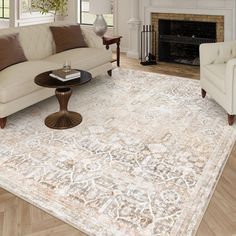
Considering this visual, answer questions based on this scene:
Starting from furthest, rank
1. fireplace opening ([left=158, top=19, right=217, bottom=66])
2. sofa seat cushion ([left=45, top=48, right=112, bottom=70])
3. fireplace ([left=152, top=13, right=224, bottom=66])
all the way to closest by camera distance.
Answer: fireplace opening ([left=158, top=19, right=217, bottom=66]), fireplace ([left=152, top=13, right=224, bottom=66]), sofa seat cushion ([left=45, top=48, right=112, bottom=70])

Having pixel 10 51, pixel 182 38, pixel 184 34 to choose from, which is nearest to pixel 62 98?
pixel 10 51

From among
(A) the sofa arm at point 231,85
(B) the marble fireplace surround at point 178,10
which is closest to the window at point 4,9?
(B) the marble fireplace surround at point 178,10

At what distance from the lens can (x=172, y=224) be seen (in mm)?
1982

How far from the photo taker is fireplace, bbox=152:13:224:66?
580 centimetres

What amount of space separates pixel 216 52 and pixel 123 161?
206 centimetres

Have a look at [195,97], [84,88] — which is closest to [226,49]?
[195,97]

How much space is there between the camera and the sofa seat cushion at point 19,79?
3.23m

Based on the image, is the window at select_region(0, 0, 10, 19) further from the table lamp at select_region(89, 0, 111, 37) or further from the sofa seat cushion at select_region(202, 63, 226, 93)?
the sofa seat cushion at select_region(202, 63, 226, 93)

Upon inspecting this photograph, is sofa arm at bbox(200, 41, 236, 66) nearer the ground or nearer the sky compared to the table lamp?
nearer the ground

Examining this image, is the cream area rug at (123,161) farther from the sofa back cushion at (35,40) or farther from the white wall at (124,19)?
the white wall at (124,19)

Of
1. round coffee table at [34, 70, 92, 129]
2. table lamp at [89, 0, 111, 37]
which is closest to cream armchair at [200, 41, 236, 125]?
round coffee table at [34, 70, 92, 129]

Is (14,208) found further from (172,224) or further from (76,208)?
(172,224)

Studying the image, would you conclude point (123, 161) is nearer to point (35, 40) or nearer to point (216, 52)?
point (216, 52)

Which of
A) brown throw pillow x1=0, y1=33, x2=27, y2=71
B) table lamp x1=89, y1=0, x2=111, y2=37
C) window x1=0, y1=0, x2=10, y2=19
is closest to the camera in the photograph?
brown throw pillow x1=0, y1=33, x2=27, y2=71
